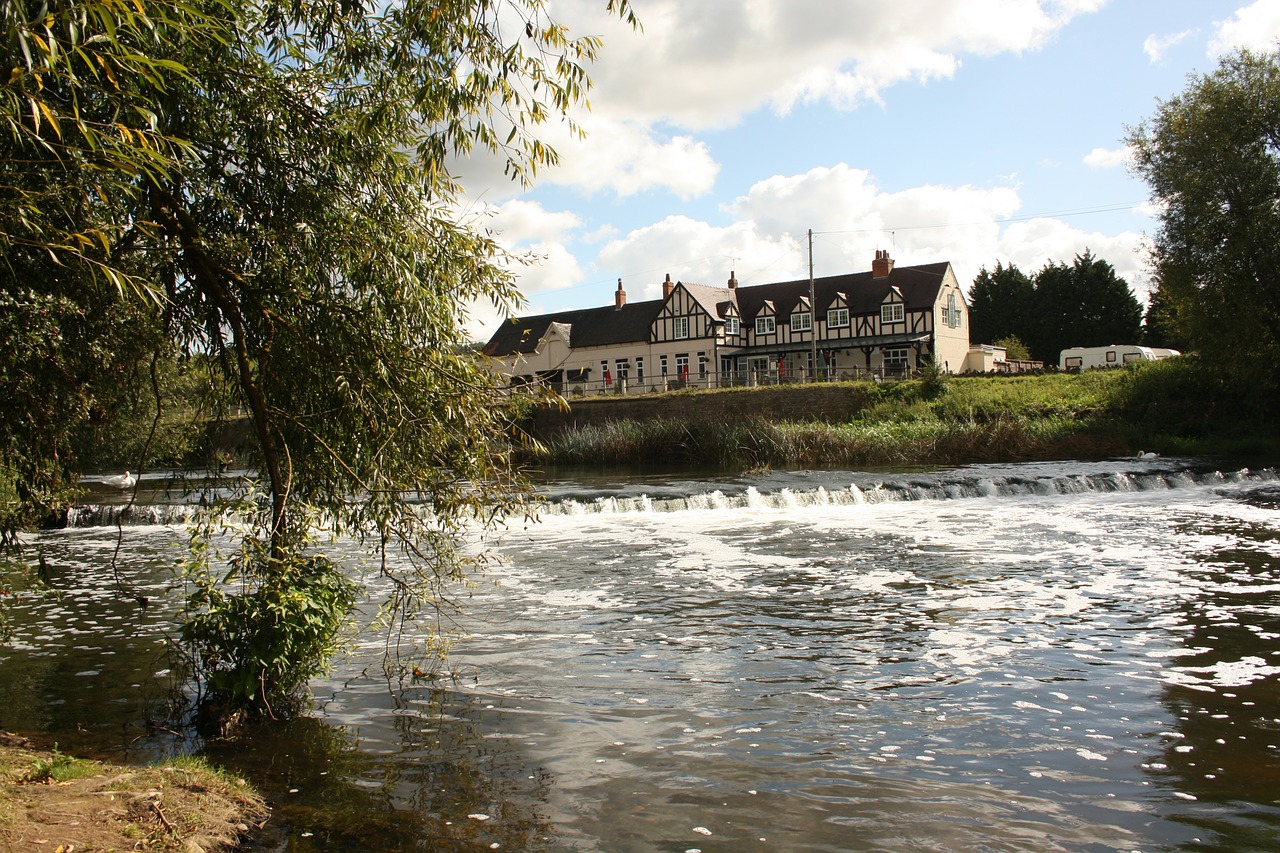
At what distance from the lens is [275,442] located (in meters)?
6.40

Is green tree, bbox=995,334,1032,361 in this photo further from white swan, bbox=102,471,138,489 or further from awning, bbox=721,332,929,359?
white swan, bbox=102,471,138,489

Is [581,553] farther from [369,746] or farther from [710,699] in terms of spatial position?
[369,746]

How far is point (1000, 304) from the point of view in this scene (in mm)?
77375

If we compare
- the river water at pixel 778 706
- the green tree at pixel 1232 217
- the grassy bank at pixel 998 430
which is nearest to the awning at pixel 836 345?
the grassy bank at pixel 998 430

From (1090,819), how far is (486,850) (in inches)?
138

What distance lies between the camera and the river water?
5242 mm

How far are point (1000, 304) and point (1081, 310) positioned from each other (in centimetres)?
675

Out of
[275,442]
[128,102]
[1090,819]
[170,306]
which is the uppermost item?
[128,102]

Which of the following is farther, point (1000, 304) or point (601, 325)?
point (1000, 304)

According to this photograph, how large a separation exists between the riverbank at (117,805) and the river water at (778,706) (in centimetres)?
34

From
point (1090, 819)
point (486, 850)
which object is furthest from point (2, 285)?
point (1090, 819)

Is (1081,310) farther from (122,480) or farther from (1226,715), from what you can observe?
(1226,715)

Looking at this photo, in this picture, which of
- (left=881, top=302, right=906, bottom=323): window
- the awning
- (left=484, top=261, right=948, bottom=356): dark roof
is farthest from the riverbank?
(left=881, top=302, right=906, bottom=323): window

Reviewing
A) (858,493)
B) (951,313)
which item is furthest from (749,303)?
(858,493)
